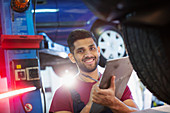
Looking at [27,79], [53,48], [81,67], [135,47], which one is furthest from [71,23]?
[135,47]

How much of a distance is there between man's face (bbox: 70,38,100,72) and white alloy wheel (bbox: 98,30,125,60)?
905 mm

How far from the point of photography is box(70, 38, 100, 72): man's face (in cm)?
146

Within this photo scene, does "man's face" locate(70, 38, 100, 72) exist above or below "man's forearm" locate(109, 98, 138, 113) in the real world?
above

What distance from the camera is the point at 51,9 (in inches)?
88.6

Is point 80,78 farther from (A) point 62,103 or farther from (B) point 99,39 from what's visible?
(B) point 99,39

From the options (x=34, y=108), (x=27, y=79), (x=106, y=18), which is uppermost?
(x=106, y=18)

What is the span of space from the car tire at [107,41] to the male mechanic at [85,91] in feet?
2.92

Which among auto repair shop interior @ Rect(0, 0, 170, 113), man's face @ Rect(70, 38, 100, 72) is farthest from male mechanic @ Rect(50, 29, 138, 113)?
auto repair shop interior @ Rect(0, 0, 170, 113)

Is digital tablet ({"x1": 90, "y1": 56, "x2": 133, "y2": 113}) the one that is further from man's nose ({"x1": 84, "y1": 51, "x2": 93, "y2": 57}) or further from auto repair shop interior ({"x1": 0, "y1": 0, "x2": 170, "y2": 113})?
man's nose ({"x1": 84, "y1": 51, "x2": 93, "y2": 57})

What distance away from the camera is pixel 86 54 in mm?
1471

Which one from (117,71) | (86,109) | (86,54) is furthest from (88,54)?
(117,71)

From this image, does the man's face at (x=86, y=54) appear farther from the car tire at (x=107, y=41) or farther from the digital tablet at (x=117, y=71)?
the car tire at (x=107, y=41)

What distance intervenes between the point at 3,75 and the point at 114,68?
2.73ft

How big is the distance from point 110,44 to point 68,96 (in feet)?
4.28
